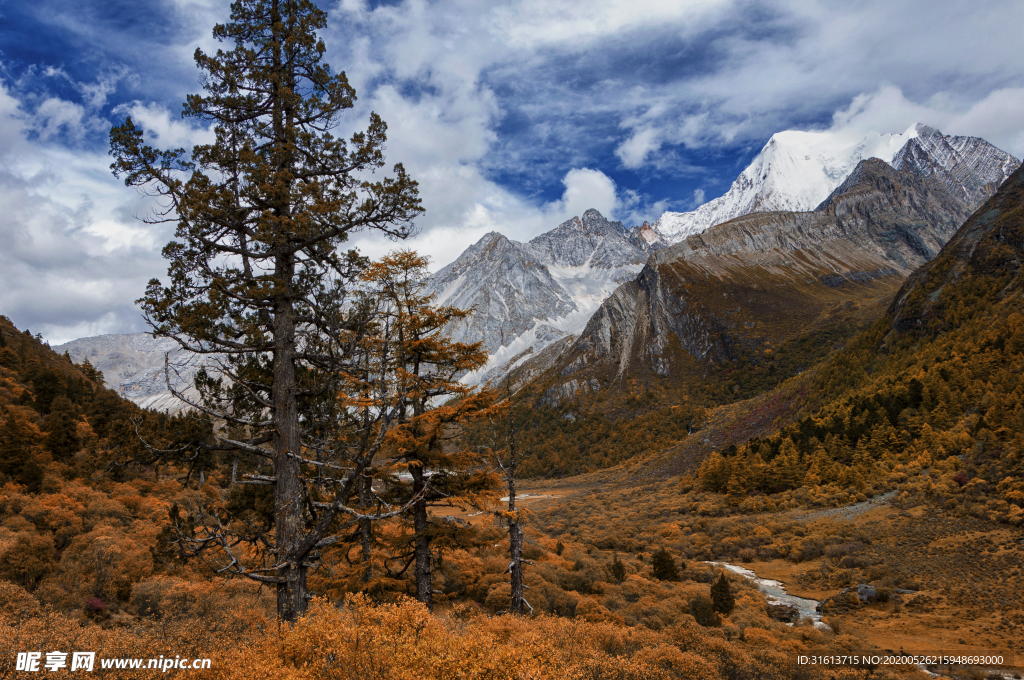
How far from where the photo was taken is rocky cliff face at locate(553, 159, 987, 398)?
126 metres

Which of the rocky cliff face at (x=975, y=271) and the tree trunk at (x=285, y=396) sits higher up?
the rocky cliff face at (x=975, y=271)

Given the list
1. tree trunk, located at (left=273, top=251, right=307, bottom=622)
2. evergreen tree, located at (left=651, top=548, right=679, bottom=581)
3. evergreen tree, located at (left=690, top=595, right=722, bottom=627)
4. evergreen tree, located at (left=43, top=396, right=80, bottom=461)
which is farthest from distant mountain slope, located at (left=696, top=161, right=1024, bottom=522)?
evergreen tree, located at (left=43, top=396, right=80, bottom=461)

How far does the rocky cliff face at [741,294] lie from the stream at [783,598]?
10474cm

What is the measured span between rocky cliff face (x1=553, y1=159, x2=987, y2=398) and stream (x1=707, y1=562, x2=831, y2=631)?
105 meters

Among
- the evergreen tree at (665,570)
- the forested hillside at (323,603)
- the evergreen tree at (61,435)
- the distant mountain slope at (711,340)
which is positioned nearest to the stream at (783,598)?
the forested hillside at (323,603)

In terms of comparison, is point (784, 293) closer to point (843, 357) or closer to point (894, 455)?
point (843, 357)

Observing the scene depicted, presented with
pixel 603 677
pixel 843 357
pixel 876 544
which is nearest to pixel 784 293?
pixel 843 357

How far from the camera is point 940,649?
14.5 meters

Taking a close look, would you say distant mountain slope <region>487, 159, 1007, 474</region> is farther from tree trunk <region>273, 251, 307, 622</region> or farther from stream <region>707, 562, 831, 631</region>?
tree trunk <region>273, 251, 307, 622</region>

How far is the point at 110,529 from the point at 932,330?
2915 inches

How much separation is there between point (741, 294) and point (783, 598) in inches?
5179

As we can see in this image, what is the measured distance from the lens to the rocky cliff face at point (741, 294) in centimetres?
12600

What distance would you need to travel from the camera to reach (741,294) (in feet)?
450

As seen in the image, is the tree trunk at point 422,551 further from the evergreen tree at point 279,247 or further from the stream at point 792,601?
the stream at point 792,601
